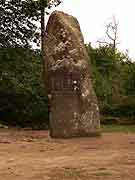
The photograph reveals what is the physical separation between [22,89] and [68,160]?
1223 cm

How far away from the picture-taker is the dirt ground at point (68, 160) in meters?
6.98

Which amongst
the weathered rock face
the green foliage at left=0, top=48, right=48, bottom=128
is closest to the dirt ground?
the weathered rock face

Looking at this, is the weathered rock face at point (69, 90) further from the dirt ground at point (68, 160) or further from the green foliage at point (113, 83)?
the green foliage at point (113, 83)

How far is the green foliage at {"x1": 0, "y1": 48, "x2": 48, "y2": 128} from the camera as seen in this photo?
20.4m

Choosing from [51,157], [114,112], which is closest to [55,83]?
[51,157]

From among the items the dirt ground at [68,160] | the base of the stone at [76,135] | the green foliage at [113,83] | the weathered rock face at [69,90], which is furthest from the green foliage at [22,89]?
the dirt ground at [68,160]

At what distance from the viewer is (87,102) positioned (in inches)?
516

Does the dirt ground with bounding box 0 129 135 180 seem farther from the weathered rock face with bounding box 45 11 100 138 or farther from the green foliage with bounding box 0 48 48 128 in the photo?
the green foliage with bounding box 0 48 48 128

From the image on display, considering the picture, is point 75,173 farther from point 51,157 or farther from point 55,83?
point 55,83

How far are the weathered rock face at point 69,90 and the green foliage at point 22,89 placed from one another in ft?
23.1

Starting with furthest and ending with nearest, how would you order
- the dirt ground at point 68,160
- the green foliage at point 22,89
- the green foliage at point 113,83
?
the green foliage at point 113,83 < the green foliage at point 22,89 < the dirt ground at point 68,160

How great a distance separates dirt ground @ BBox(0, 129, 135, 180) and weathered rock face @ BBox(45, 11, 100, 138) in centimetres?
114

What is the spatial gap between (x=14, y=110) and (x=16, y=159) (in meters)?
13.2

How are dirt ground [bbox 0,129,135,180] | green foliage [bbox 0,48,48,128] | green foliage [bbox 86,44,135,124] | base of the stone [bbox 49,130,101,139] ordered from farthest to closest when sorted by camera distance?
green foliage [bbox 86,44,135,124], green foliage [bbox 0,48,48,128], base of the stone [bbox 49,130,101,139], dirt ground [bbox 0,129,135,180]
